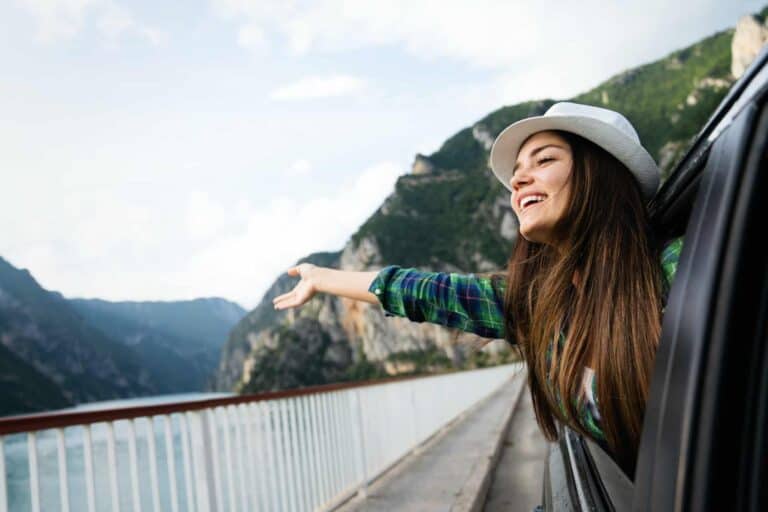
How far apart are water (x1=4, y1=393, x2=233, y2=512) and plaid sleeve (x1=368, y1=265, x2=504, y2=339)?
158 cm

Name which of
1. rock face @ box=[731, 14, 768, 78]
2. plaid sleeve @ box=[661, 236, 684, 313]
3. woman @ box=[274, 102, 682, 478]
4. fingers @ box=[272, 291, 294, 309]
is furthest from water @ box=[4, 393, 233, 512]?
rock face @ box=[731, 14, 768, 78]

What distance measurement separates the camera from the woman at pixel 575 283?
130 centimetres

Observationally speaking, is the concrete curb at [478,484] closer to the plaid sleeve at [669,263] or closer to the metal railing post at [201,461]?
the metal railing post at [201,461]

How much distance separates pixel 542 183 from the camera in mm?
1662

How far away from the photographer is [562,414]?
5.34 feet

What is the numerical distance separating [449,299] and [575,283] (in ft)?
1.42

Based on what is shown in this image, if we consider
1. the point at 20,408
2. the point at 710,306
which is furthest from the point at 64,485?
the point at 20,408

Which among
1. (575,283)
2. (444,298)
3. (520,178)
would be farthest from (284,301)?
(575,283)

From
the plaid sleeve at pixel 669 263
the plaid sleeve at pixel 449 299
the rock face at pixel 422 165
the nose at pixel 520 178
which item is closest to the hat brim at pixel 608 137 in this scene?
the nose at pixel 520 178

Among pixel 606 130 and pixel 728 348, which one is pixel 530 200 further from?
pixel 728 348

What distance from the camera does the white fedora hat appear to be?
1.58 meters

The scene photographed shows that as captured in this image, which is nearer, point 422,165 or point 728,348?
point 728,348

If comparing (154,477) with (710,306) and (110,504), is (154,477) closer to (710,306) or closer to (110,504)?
(110,504)

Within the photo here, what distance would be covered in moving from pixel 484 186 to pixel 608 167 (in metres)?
98.0
